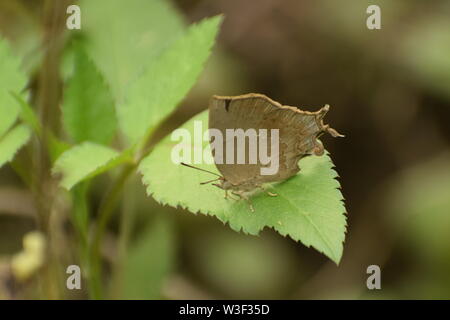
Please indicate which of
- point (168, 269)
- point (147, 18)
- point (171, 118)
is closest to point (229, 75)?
point (171, 118)

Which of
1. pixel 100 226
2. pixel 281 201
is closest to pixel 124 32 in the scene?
pixel 100 226

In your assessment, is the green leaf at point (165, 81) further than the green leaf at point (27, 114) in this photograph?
Yes

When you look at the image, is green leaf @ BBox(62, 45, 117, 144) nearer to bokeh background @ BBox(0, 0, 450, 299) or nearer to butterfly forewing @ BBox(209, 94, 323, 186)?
butterfly forewing @ BBox(209, 94, 323, 186)

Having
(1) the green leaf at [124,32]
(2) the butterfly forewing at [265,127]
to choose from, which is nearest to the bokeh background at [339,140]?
(1) the green leaf at [124,32]

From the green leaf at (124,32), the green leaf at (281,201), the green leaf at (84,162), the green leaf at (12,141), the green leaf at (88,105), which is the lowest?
the green leaf at (281,201)

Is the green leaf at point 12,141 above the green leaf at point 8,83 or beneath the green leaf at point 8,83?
beneath

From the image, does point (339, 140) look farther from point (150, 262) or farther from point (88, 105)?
point (88, 105)

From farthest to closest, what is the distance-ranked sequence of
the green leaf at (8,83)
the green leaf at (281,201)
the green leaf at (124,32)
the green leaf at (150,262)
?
the green leaf at (124,32) < the green leaf at (150,262) < the green leaf at (8,83) < the green leaf at (281,201)

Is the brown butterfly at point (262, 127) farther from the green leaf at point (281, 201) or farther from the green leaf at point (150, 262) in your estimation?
the green leaf at point (150, 262)
